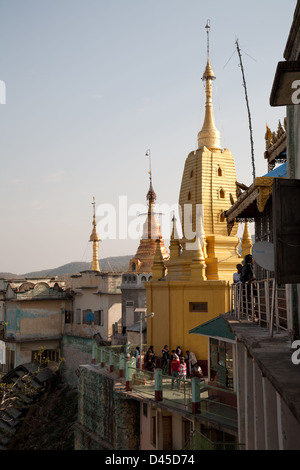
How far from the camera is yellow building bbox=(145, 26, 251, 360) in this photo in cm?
2248

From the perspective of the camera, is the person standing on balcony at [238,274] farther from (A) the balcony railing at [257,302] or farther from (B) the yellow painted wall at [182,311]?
(B) the yellow painted wall at [182,311]

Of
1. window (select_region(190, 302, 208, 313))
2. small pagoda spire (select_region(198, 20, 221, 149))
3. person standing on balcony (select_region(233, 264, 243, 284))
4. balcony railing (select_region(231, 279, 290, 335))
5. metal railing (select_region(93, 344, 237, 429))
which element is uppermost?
small pagoda spire (select_region(198, 20, 221, 149))

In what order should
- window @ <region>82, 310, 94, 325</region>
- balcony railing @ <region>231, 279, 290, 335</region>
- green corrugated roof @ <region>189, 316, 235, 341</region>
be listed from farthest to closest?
window @ <region>82, 310, 94, 325</region> → green corrugated roof @ <region>189, 316, 235, 341</region> → balcony railing @ <region>231, 279, 290, 335</region>

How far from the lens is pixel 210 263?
24.0 meters

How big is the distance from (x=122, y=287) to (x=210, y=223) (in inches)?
487

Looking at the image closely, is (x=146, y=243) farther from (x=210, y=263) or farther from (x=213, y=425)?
(x=213, y=425)

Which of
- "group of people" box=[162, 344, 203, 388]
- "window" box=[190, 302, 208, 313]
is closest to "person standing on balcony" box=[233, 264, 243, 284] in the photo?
"group of people" box=[162, 344, 203, 388]

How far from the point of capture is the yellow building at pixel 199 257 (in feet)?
73.8

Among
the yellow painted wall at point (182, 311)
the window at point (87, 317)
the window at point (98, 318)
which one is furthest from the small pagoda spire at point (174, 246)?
the window at point (87, 317)

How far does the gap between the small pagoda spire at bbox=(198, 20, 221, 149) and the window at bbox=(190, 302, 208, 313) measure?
9393mm

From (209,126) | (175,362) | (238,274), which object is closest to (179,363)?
(175,362)

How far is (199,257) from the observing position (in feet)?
76.3

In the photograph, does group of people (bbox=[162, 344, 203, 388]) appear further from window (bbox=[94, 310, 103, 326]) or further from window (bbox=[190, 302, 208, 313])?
window (bbox=[94, 310, 103, 326])
